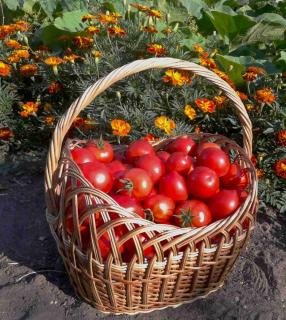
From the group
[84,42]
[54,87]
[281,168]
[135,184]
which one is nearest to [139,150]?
[135,184]

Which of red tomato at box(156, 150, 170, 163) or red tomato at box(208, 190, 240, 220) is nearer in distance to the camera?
red tomato at box(208, 190, 240, 220)

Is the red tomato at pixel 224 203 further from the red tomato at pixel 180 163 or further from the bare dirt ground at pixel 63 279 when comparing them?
the bare dirt ground at pixel 63 279

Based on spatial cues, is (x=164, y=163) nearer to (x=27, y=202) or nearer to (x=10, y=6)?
(x=27, y=202)

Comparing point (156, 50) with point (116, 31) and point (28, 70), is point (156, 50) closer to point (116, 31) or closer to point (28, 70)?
point (116, 31)

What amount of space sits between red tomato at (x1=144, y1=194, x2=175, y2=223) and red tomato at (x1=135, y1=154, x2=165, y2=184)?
145 millimetres

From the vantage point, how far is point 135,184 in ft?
6.61

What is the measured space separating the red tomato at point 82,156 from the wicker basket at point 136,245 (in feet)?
0.19

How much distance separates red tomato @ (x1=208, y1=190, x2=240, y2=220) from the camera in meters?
1.99

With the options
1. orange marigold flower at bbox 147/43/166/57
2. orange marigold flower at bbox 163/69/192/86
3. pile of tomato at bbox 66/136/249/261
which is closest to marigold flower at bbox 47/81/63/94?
orange marigold flower at bbox 147/43/166/57

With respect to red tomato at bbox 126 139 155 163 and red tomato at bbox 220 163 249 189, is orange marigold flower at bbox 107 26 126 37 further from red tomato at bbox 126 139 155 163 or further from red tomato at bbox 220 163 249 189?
red tomato at bbox 220 163 249 189

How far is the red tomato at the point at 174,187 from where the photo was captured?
6.84 feet

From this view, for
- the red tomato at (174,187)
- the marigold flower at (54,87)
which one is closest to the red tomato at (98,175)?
the red tomato at (174,187)

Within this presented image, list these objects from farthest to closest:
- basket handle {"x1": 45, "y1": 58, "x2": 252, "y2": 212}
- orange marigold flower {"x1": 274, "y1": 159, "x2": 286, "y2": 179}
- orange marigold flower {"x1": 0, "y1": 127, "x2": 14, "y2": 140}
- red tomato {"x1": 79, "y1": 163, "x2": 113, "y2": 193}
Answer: orange marigold flower {"x1": 0, "y1": 127, "x2": 14, "y2": 140}
orange marigold flower {"x1": 274, "y1": 159, "x2": 286, "y2": 179}
red tomato {"x1": 79, "y1": 163, "x2": 113, "y2": 193}
basket handle {"x1": 45, "y1": 58, "x2": 252, "y2": 212}

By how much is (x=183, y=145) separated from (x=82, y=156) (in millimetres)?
499
